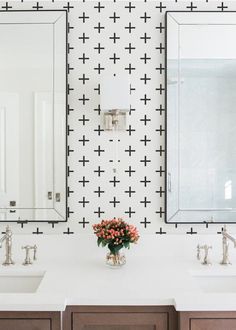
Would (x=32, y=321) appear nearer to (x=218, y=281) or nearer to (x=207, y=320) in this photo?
(x=207, y=320)

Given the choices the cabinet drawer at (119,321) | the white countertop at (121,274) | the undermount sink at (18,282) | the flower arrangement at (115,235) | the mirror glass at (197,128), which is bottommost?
the cabinet drawer at (119,321)

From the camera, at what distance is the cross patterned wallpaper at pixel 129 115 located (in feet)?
6.57

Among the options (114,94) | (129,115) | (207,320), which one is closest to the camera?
(207,320)

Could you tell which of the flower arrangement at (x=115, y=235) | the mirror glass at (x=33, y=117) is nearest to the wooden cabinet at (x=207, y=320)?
the flower arrangement at (x=115, y=235)

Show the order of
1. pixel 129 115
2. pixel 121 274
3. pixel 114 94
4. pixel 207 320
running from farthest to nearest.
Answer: pixel 129 115
pixel 114 94
pixel 121 274
pixel 207 320

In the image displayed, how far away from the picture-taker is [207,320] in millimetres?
1409

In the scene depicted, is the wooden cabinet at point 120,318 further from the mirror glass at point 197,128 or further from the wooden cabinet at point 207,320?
the mirror glass at point 197,128

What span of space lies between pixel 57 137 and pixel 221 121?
0.86 meters

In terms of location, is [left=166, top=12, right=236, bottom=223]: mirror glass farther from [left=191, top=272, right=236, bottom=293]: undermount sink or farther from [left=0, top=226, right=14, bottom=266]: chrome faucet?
[left=0, top=226, right=14, bottom=266]: chrome faucet

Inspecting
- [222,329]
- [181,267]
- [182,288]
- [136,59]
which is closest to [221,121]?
[136,59]

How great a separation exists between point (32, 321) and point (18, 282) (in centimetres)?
41

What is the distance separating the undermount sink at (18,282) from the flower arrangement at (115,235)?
1.14 ft

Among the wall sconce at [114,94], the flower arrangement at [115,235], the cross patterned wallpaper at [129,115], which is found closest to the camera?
the flower arrangement at [115,235]

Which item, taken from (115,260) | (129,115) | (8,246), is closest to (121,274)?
(115,260)
